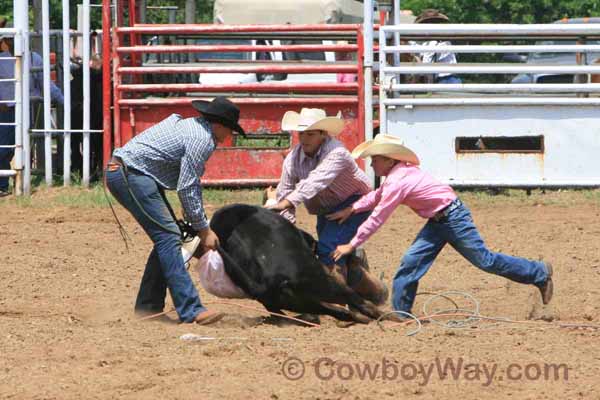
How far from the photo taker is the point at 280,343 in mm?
6414

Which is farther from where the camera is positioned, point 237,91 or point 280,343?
point 237,91

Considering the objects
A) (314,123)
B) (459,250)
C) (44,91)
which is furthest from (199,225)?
(44,91)

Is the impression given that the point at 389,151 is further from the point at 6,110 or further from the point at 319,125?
the point at 6,110

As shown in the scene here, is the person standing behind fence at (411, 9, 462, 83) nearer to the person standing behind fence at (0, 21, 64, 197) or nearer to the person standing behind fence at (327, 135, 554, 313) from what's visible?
the person standing behind fence at (0, 21, 64, 197)

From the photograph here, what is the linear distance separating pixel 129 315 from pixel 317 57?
465 inches

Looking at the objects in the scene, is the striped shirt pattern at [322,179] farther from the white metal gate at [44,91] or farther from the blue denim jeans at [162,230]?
the white metal gate at [44,91]

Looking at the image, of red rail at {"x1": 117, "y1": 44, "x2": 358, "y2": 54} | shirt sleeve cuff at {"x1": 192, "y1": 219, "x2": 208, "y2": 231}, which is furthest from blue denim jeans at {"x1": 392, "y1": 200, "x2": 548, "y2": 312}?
red rail at {"x1": 117, "y1": 44, "x2": 358, "y2": 54}

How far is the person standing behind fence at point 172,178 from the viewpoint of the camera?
698 centimetres

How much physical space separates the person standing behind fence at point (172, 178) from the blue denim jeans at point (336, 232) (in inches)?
32.2

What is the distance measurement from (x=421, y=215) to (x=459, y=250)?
1.07 feet

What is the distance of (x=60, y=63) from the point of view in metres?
13.8

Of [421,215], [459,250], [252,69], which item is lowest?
[459,250]

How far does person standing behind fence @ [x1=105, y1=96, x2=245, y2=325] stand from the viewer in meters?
6.98

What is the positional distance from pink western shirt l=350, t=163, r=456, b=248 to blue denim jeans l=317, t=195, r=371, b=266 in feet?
0.71
